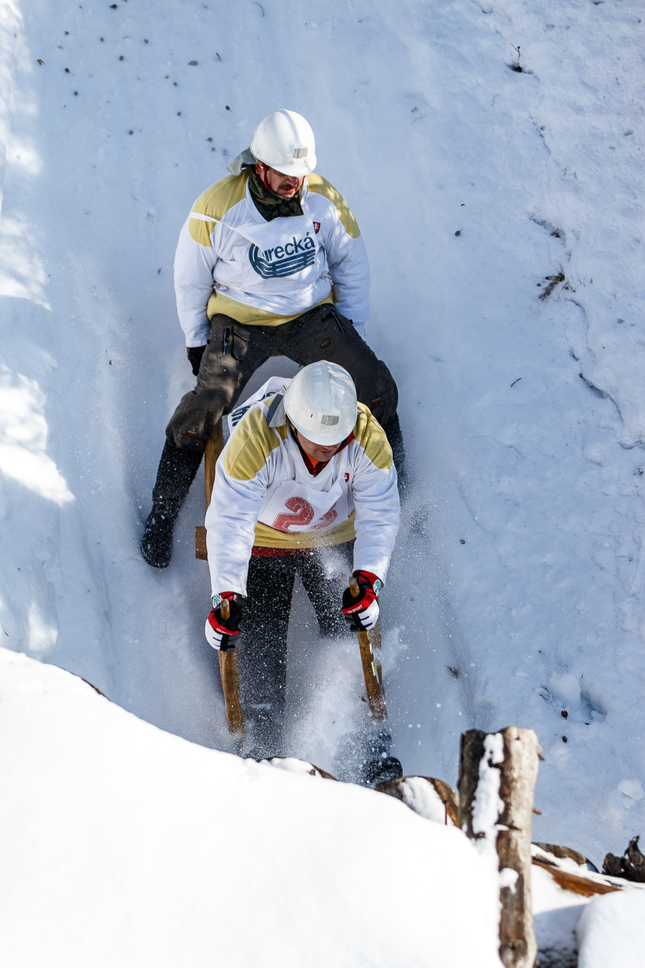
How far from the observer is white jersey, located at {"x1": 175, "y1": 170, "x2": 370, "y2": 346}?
136 inches

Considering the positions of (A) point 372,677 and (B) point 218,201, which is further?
(B) point 218,201

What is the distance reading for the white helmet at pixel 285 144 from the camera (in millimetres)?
3164

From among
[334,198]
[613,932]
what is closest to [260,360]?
[334,198]

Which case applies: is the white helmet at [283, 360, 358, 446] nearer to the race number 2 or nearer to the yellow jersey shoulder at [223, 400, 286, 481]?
the yellow jersey shoulder at [223, 400, 286, 481]

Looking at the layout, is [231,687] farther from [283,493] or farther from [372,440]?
[372,440]

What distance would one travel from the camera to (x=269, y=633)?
3.23 meters

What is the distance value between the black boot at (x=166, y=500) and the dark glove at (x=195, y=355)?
0.47 metres

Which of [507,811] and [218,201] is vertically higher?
[218,201]

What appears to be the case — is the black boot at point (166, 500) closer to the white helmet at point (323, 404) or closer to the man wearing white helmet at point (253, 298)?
the man wearing white helmet at point (253, 298)

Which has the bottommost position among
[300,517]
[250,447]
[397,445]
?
[397,445]

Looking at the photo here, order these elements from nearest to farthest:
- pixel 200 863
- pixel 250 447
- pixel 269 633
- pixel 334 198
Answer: pixel 200 863 < pixel 250 447 < pixel 269 633 < pixel 334 198

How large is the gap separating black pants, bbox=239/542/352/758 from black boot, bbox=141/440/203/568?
0.60 m

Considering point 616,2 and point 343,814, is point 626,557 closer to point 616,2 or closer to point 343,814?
point 343,814

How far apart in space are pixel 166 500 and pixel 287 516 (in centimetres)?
84
